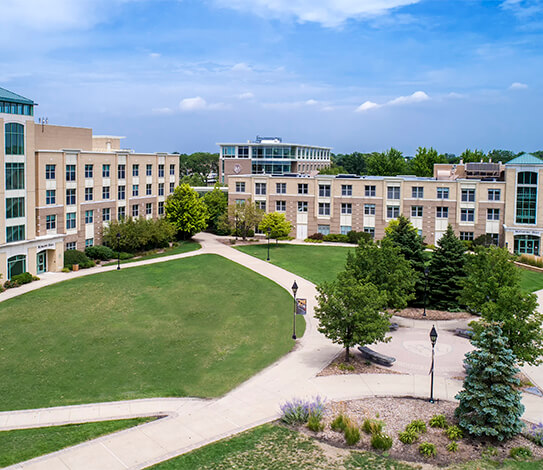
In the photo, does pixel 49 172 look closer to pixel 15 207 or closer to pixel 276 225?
pixel 15 207

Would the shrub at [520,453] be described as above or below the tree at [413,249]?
below

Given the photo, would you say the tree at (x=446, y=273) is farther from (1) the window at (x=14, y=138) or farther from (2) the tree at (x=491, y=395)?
(1) the window at (x=14, y=138)

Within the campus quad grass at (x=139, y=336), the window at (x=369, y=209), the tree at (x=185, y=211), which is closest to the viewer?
the campus quad grass at (x=139, y=336)

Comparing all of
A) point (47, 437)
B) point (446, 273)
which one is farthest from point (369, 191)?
point (47, 437)

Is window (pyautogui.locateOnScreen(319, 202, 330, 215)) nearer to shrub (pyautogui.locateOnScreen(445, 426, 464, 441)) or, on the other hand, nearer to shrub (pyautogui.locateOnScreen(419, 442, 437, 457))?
shrub (pyautogui.locateOnScreen(445, 426, 464, 441))

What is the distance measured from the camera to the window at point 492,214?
57844mm

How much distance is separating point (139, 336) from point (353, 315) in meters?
11.9

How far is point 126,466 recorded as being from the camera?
52.7 feet

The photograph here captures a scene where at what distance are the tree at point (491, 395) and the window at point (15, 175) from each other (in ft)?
114

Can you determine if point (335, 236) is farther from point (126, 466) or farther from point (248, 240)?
point (126, 466)

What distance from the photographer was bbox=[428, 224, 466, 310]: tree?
36.2 metres

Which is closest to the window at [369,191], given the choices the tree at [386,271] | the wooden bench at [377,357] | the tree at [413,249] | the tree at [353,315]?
the tree at [413,249]

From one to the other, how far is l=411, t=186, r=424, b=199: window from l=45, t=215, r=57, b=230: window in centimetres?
3649

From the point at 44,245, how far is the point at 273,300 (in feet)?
66.3
